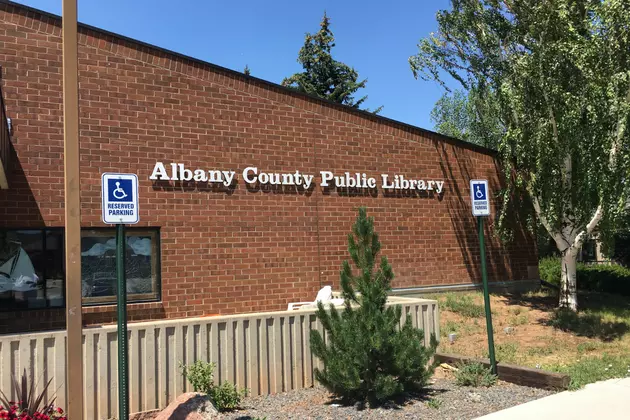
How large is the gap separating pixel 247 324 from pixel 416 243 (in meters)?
7.62

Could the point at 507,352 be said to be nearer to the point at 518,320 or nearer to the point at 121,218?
the point at 518,320

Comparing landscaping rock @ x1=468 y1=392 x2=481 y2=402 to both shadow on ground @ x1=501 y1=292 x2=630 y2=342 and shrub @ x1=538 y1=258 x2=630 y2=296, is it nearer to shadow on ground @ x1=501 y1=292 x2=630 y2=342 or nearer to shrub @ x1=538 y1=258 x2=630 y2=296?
shadow on ground @ x1=501 y1=292 x2=630 y2=342

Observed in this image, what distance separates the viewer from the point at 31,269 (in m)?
9.88

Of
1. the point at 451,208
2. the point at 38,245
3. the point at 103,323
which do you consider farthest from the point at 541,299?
the point at 38,245

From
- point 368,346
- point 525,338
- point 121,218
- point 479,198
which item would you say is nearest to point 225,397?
point 368,346

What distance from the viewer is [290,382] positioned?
776 cm

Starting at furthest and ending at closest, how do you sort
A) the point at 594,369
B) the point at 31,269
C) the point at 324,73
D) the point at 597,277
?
the point at 324,73 < the point at 597,277 < the point at 31,269 < the point at 594,369

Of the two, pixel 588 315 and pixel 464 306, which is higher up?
pixel 464 306

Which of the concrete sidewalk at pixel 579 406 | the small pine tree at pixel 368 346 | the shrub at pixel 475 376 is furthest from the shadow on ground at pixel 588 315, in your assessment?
the small pine tree at pixel 368 346

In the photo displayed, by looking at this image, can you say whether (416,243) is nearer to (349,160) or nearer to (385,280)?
(349,160)

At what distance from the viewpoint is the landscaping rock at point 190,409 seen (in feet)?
19.3

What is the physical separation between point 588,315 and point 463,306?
2.79 m

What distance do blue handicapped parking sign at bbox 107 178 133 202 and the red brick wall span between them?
5.60m

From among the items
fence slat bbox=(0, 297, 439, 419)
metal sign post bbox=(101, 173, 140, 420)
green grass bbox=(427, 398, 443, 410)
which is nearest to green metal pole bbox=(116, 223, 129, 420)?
metal sign post bbox=(101, 173, 140, 420)
